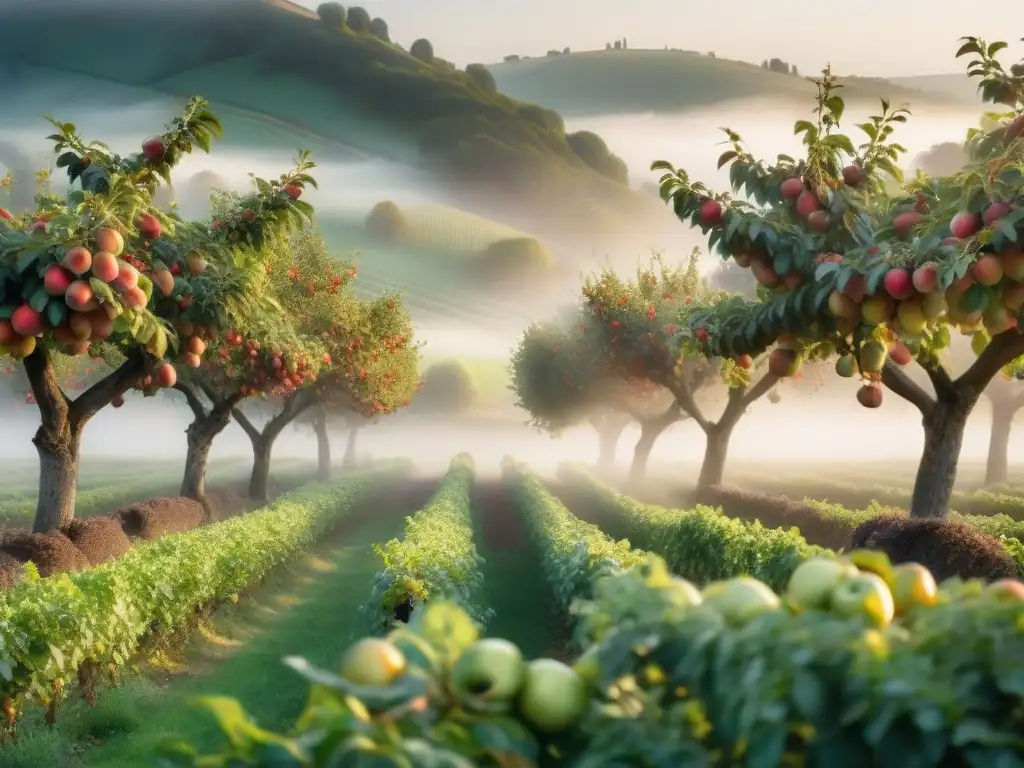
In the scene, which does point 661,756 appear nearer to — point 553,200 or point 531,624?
point 531,624

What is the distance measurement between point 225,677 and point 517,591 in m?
5.84

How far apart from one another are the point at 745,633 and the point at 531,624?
1079 centimetres

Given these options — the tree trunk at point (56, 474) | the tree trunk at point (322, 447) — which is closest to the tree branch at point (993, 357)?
the tree trunk at point (56, 474)

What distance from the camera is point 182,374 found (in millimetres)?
20484

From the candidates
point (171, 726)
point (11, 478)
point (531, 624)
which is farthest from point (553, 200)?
point (11, 478)

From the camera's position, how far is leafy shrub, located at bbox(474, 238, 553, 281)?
7094 centimetres

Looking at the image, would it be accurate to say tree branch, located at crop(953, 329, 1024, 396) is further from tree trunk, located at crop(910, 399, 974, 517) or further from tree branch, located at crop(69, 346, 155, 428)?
tree branch, located at crop(69, 346, 155, 428)

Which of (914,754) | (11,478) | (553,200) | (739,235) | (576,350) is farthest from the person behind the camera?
(11,478)

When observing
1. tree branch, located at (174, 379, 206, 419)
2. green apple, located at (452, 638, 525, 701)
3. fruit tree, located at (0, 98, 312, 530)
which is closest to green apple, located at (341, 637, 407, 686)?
green apple, located at (452, 638, 525, 701)

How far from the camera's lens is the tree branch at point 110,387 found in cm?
1216

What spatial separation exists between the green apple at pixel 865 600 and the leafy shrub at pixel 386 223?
73741 mm

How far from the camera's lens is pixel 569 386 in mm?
35594

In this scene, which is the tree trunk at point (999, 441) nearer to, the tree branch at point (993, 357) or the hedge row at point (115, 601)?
the tree branch at point (993, 357)

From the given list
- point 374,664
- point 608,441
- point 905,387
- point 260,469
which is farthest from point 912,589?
point 608,441
